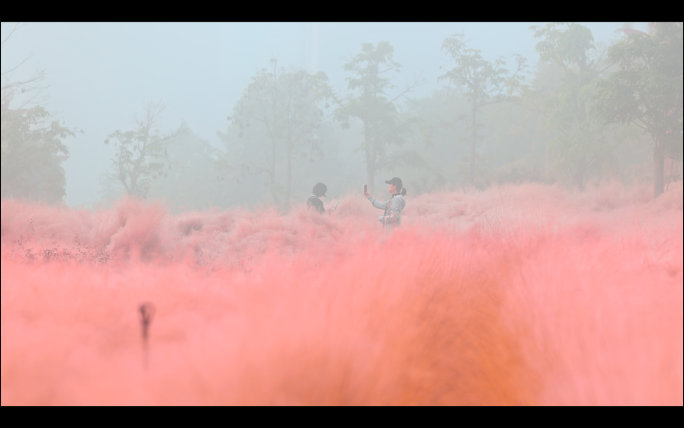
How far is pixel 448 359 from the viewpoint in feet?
11.2

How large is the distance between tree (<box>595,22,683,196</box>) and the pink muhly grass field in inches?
304

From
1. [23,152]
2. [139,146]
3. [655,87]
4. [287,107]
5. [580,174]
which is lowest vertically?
[580,174]

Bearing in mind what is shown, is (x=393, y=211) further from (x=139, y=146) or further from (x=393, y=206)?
(x=139, y=146)

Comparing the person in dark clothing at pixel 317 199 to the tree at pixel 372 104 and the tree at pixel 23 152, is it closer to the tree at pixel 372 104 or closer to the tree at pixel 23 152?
the tree at pixel 23 152

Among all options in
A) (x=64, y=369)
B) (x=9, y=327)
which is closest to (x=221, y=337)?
(x=64, y=369)

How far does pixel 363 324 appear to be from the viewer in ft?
10.5

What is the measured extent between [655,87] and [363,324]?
11.5m

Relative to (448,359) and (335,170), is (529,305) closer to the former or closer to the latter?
(448,359)

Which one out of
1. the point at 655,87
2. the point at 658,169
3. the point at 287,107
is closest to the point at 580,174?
the point at 658,169

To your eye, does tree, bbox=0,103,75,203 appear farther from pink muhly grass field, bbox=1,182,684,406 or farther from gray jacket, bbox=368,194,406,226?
gray jacket, bbox=368,194,406,226

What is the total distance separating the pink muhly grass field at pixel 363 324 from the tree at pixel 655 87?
25.3ft

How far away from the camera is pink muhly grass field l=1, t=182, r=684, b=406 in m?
2.56

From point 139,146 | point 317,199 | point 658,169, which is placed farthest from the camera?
point 139,146

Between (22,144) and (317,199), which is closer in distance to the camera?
(22,144)
